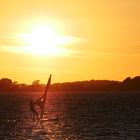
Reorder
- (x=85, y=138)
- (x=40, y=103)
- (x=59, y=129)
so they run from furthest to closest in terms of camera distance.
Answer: (x=59, y=129)
(x=85, y=138)
(x=40, y=103)

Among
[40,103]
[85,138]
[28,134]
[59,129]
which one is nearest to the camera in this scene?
[40,103]

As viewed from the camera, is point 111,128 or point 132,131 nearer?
point 132,131

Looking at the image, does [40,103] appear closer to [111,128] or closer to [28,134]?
[28,134]

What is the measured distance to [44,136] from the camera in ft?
253

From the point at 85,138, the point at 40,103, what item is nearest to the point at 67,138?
the point at 85,138

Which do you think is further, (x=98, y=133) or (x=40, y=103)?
(x=98, y=133)

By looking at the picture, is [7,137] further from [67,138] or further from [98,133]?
[98,133]

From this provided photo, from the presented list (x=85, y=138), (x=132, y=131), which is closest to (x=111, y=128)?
(x=132, y=131)

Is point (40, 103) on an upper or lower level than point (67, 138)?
upper

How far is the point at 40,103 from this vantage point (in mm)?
69875

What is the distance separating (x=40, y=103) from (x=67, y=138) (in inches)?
298

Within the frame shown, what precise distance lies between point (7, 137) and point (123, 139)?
54.2 ft

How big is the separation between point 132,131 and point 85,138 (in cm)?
1269

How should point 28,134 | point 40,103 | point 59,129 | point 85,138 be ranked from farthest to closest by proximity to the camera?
point 59,129 → point 28,134 → point 85,138 → point 40,103
